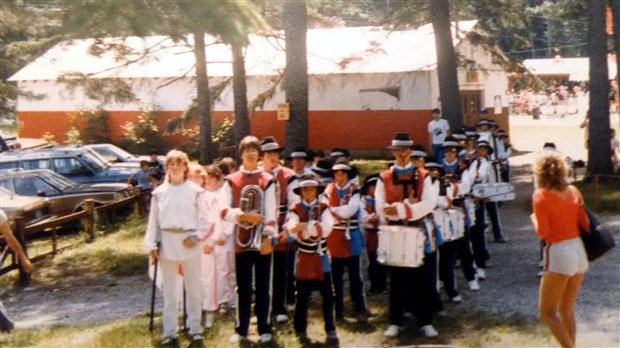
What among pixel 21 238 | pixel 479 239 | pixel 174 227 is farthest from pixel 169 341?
pixel 21 238

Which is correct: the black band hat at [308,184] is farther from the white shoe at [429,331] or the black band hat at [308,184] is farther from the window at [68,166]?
the window at [68,166]

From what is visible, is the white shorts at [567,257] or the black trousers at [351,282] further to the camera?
the black trousers at [351,282]

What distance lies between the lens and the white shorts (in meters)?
7.22

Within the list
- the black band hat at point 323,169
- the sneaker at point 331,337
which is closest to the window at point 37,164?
the black band hat at point 323,169

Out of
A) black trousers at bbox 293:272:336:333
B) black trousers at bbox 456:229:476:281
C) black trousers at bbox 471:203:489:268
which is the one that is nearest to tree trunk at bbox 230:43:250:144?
black trousers at bbox 471:203:489:268

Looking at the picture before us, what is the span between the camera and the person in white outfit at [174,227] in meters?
8.60

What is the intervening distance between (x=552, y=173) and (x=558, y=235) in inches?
A: 20.2

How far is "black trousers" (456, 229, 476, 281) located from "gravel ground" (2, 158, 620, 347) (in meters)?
0.22

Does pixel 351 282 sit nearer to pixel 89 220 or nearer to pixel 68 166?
pixel 89 220

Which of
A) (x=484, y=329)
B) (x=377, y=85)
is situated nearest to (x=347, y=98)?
(x=377, y=85)

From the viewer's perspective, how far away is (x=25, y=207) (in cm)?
1694

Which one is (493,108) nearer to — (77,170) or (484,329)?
(77,170)

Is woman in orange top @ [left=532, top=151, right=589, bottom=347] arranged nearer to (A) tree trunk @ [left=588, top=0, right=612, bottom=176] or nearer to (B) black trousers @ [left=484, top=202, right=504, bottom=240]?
(B) black trousers @ [left=484, top=202, right=504, bottom=240]

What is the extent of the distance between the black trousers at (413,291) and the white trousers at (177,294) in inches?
77.5
